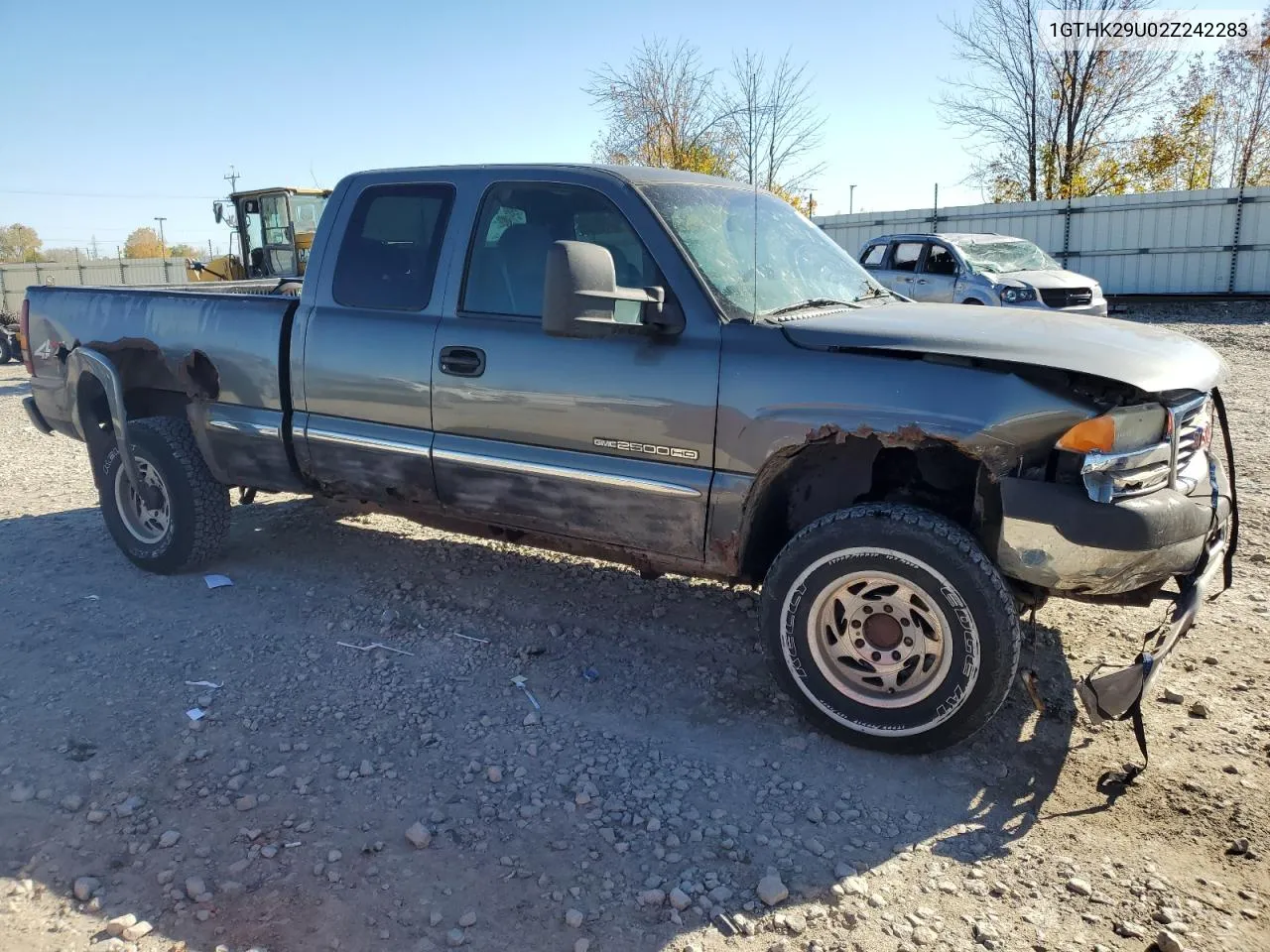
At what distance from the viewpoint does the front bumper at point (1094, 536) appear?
2.98m

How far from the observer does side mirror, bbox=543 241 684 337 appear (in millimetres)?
3400

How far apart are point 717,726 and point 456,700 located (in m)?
1.07

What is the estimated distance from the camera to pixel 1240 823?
2939 mm

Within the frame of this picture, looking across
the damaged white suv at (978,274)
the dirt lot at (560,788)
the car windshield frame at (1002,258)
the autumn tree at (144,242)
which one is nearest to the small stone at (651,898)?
the dirt lot at (560,788)

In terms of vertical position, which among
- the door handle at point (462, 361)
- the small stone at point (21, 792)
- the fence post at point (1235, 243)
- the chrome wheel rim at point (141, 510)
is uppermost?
the fence post at point (1235, 243)

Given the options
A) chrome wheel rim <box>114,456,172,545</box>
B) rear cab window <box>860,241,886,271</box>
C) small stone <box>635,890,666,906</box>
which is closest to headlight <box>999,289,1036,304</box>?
rear cab window <box>860,241,886,271</box>

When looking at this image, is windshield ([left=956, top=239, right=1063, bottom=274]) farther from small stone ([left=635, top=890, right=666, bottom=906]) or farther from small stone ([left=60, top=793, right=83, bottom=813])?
small stone ([left=60, top=793, right=83, bottom=813])

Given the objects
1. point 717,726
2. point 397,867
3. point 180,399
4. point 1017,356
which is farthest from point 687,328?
point 180,399

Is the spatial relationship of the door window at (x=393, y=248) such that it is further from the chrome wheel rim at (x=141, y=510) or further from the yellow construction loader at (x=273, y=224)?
the yellow construction loader at (x=273, y=224)

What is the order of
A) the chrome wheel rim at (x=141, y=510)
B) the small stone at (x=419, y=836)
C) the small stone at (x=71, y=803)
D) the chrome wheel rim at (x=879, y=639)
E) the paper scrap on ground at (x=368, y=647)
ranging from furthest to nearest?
the chrome wheel rim at (x=141, y=510)
the paper scrap on ground at (x=368, y=647)
the chrome wheel rim at (x=879, y=639)
the small stone at (x=71, y=803)
the small stone at (x=419, y=836)

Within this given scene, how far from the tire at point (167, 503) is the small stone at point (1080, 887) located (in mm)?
4479

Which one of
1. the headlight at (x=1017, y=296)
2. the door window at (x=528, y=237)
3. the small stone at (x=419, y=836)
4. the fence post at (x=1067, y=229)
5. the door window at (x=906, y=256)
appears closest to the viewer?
the small stone at (x=419, y=836)

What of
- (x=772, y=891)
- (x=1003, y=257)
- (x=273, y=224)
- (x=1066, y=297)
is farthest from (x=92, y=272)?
(x=772, y=891)

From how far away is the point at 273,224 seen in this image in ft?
52.7
